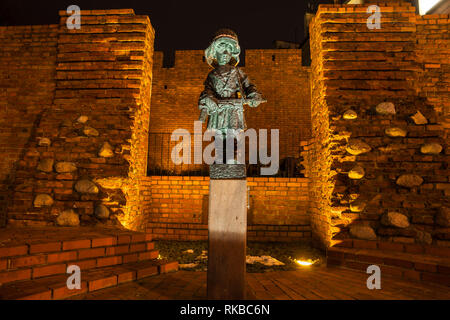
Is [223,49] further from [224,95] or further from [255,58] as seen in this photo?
[255,58]

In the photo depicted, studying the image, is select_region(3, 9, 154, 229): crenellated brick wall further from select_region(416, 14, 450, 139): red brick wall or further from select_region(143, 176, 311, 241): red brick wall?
select_region(416, 14, 450, 139): red brick wall

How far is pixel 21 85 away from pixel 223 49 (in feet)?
17.7

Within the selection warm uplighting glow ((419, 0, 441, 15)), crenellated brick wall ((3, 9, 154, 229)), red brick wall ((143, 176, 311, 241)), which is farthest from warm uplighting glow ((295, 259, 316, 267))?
warm uplighting glow ((419, 0, 441, 15))

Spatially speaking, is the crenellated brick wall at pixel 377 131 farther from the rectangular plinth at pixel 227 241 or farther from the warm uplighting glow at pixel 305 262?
the rectangular plinth at pixel 227 241

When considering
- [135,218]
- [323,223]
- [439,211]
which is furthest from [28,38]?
[439,211]

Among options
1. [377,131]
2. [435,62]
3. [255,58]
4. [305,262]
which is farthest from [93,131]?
[255,58]

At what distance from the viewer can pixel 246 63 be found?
11.1 metres

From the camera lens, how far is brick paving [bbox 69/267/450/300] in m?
2.54

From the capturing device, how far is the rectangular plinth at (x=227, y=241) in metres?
2.25

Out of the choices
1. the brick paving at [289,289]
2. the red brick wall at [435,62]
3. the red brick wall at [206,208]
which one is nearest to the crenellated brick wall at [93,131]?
the red brick wall at [206,208]

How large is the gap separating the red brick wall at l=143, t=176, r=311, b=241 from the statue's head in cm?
362

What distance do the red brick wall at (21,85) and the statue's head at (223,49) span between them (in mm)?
4507

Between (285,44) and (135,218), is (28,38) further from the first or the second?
(285,44)

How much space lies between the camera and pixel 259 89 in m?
10.9
